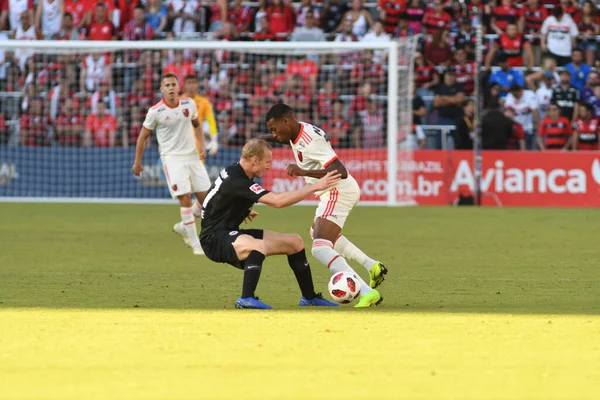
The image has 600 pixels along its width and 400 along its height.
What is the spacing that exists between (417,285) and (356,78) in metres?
15.6

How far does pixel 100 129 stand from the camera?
84.0 feet

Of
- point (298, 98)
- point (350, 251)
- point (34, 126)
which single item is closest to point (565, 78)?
point (298, 98)

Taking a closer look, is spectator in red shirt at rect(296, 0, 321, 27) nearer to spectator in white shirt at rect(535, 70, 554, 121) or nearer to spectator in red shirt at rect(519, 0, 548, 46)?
spectator in red shirt at rect(519, 0, 548, 46)

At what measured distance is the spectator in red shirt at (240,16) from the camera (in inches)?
1126

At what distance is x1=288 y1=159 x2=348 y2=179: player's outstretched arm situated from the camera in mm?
9562

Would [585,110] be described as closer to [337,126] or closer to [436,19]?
[436,19]

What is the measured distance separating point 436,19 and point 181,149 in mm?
13876

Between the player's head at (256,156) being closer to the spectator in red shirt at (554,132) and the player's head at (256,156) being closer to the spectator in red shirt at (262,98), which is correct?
the spectator in red shirt at (262,98)

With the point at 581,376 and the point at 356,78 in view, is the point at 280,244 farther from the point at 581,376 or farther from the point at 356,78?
the point at 356,78

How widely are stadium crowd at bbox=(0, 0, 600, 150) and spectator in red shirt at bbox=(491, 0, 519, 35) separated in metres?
0.03

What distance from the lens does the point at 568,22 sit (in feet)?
91.9

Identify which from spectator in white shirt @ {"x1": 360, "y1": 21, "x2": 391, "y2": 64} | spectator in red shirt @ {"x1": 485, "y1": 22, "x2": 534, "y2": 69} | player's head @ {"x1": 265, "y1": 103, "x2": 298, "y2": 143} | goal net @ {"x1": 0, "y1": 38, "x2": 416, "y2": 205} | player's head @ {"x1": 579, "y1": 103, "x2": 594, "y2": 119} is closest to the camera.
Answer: player's head @ {"x1": 265, "y1": 103, "x2": 298, "y2": 143}

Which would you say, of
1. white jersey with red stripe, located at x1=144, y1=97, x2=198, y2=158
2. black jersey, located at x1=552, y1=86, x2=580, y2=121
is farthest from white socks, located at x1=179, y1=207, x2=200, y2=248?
black jersey, located at x1=552, y1=86, x2=580, y2=121

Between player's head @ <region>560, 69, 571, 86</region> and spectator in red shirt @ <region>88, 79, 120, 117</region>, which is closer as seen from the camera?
spectator in red shirt @ <region>88, 79, 120, 117</region>
